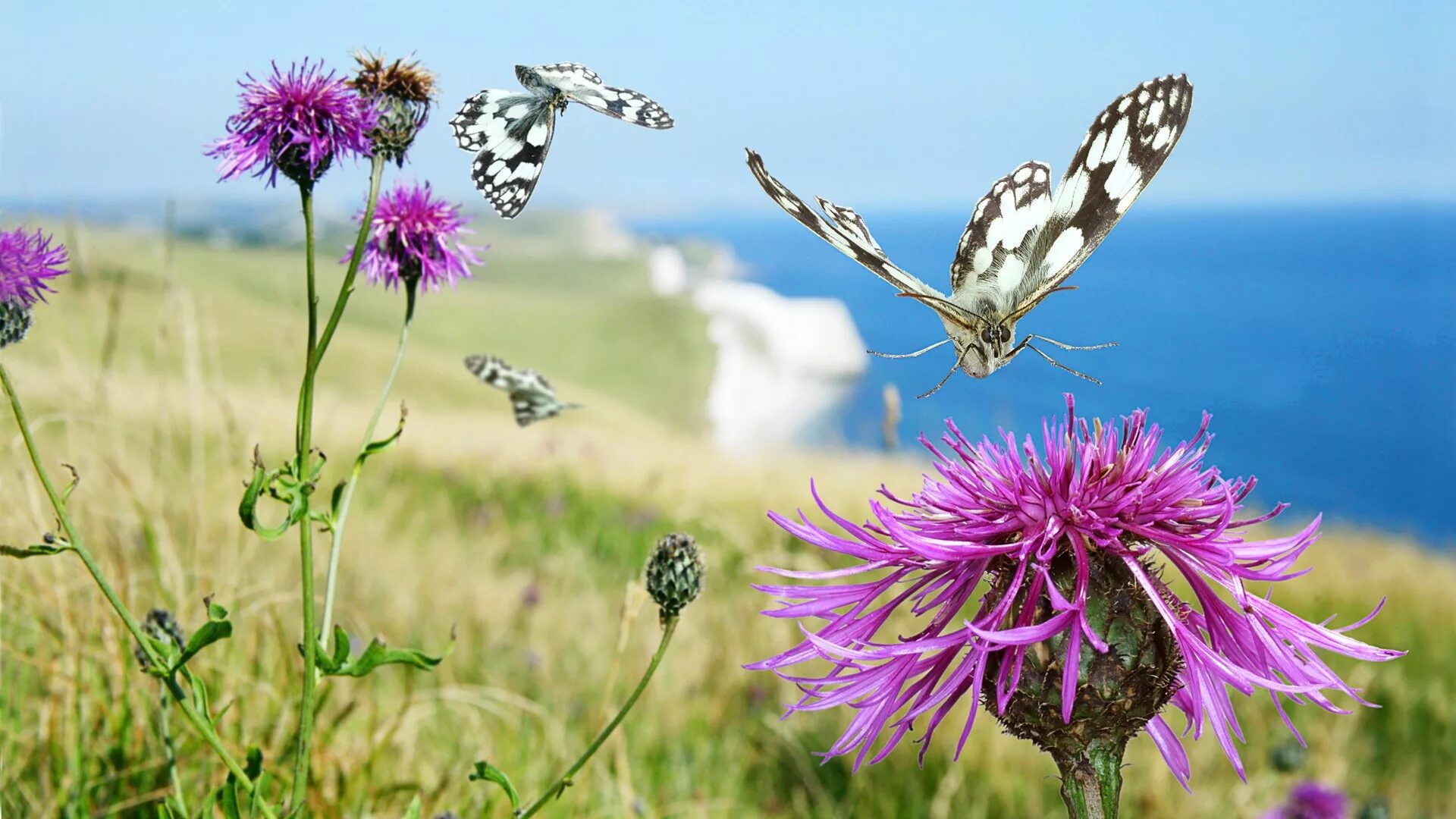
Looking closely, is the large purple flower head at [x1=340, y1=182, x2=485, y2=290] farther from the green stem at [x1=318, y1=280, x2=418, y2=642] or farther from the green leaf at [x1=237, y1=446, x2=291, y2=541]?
the green leaf at [x1=237, y1=446, x2=291, y2=541]

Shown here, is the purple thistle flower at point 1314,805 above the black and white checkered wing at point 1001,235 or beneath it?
beneath

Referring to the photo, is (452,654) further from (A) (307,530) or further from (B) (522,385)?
(A) (307,530)

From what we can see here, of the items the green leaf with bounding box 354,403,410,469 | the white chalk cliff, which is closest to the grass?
the green leaf with bounding box 354,403,410,469

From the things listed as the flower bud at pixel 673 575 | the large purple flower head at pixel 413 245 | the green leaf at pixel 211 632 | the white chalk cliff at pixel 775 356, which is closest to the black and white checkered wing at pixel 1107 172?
the flower bud at pixel 673 575

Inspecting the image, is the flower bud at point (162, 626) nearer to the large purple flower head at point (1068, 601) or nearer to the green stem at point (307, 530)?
the green stem at point (307, 530)

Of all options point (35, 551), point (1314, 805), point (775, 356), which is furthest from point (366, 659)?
point (775, 356)

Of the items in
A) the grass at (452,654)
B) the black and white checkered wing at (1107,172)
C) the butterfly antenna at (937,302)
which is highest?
the black and white checkered wing at (1107,172)

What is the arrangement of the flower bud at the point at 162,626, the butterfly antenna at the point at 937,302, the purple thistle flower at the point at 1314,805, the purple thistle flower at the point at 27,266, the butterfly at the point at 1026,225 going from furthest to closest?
the purple thistle flower at the point at 1314,805, the flower bud at the point at 162,626, the butterfly antenna at the point at 937,302, the butterfly at the point at 1026,225, the purple thistle flower at the point at 27,266
